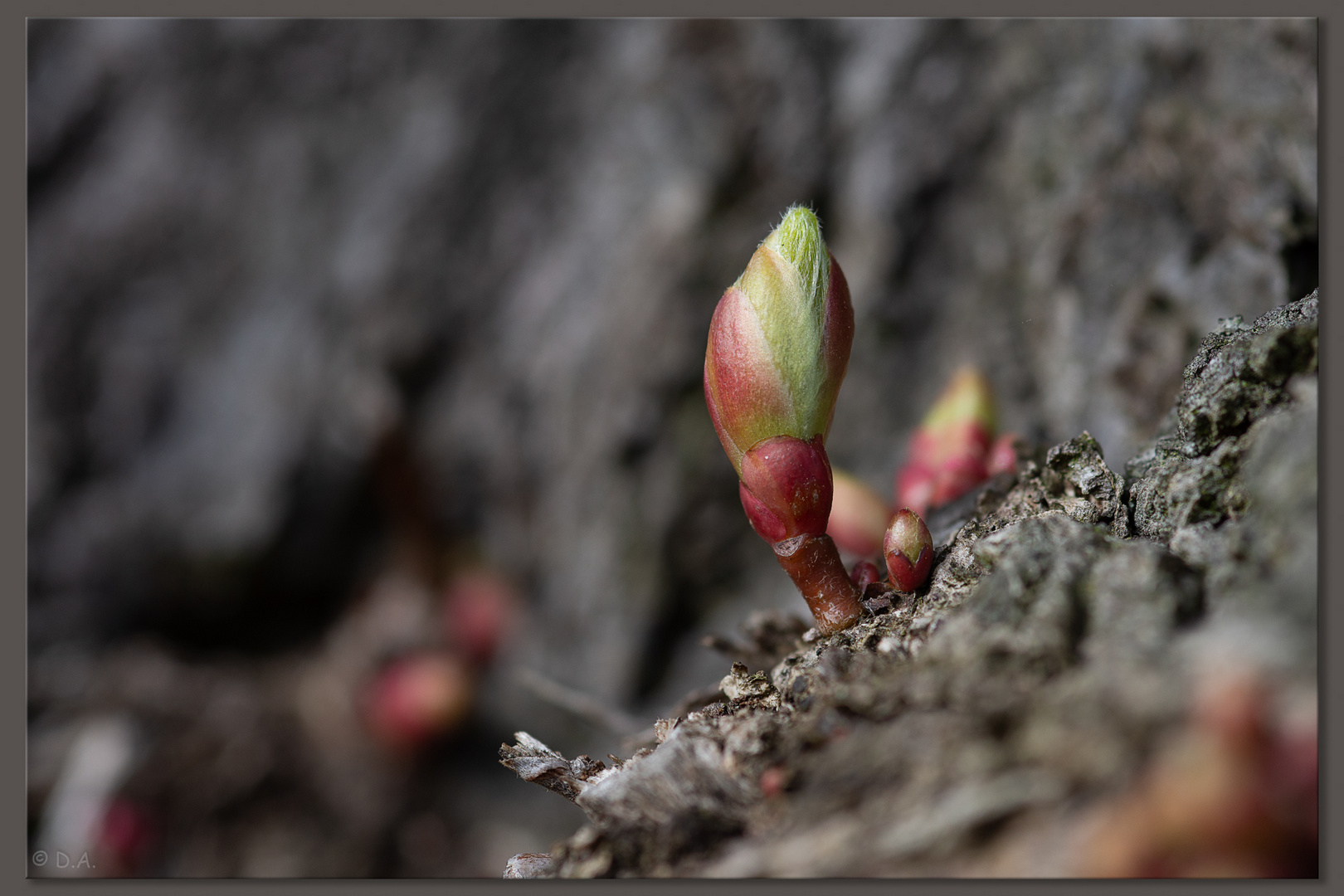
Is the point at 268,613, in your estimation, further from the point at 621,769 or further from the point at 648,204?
the point at 621,769

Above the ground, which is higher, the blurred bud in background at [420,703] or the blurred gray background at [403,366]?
the blurred gray background at [403,366]

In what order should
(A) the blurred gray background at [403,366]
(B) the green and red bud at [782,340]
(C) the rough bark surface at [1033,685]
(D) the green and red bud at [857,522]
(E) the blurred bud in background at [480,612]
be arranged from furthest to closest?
1. (E) the blurred bud in background at [480,612]
2. (A) the blurred gray background at [403,366]
3. (D) the green and red bud at [857,522]
4. (B) the green and red bud at [782,340]
5. (C) the rough bark surface at [1033,685]

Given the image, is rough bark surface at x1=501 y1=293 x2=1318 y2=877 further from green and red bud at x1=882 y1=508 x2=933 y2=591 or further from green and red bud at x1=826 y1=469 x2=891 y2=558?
green and red bud at x1=826 y1=469 x2=891 y2=558

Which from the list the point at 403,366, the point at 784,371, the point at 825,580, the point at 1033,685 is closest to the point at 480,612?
the point at 403,366

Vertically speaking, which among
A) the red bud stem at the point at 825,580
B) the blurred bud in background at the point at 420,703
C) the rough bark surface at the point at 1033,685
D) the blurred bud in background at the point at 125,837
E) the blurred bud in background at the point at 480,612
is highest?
the blurred bud in background at the point at 480,612

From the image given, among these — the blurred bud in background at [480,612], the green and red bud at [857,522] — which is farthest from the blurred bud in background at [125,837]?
the green and red bud at [857,522]

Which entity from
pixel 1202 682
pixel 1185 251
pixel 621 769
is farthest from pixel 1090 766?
pixel 1185 251

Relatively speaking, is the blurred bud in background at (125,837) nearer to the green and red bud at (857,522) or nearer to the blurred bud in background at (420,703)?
the blurred bud in background at (420,703)
